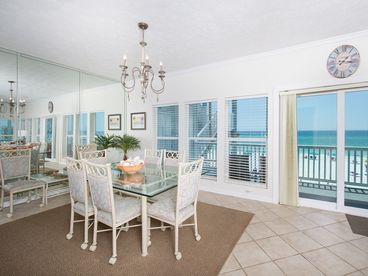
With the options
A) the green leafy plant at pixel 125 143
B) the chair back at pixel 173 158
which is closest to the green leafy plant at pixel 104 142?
the green leafy plant at pixel 125 143

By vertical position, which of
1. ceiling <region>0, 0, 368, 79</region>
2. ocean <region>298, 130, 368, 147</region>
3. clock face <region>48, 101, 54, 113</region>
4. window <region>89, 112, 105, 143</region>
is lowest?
ocean <region>298, 130, 368, 147</region>

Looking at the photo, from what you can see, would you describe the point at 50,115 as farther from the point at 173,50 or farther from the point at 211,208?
the point at 211,208

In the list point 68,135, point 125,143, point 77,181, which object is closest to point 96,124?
point 68,135

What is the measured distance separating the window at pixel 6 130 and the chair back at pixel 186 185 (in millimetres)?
3457

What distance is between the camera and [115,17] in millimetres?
2332

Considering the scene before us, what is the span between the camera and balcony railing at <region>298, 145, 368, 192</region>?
3512 mm

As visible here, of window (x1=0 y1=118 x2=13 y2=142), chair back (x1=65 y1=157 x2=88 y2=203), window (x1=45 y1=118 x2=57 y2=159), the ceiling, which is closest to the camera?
chair back (x1=65 y1=157 x2=88 y2=203)

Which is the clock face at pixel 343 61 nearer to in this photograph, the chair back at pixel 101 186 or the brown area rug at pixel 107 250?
the brown area rug at pixel 107 250

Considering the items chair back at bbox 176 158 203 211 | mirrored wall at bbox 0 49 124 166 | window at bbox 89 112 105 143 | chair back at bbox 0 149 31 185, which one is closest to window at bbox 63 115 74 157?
mirrored wall at bbox 0 49 124 166

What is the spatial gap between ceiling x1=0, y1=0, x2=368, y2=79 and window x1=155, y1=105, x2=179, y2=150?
1557 mm

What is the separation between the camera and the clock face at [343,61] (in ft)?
8.93

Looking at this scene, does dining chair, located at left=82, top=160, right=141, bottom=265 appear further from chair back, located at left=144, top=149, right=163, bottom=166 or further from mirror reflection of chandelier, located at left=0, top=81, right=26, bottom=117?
mirror reflection of chandelier, located at left=0, top=81, right=26, bottom=117

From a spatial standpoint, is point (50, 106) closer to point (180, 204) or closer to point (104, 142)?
point (104, 142)

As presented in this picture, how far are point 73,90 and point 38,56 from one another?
94 centimetres
